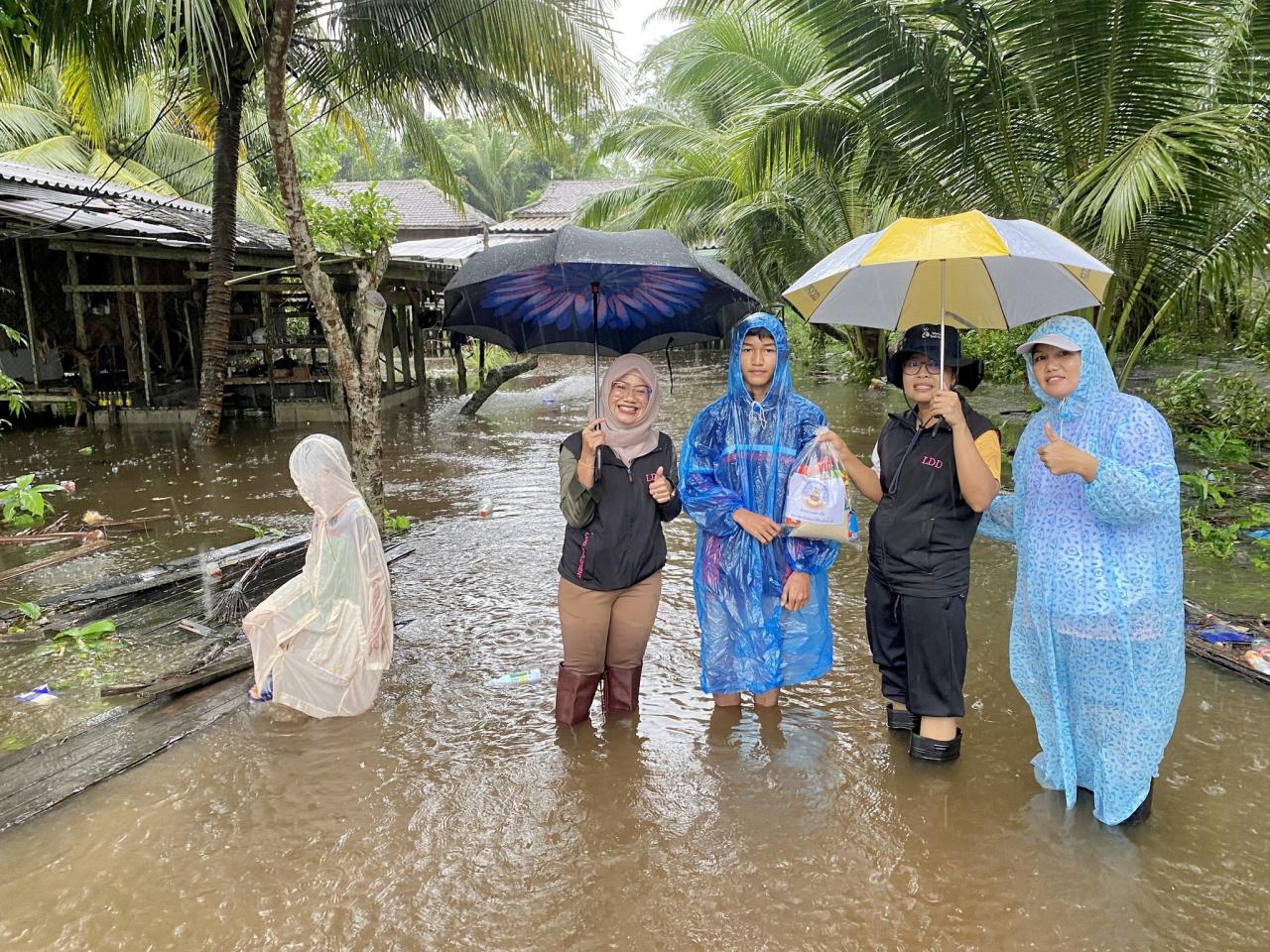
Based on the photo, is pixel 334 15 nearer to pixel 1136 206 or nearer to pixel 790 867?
pixel 1136 206

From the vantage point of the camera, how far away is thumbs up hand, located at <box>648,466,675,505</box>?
3.33 meters

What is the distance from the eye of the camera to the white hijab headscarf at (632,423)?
10.9 feet

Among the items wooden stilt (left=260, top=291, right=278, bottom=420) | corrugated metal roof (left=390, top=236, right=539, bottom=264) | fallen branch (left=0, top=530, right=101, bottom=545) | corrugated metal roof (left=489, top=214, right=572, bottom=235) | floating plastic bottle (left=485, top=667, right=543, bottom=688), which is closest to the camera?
floating plastic bottle (left=485, top=667, right=543, bottom=688)

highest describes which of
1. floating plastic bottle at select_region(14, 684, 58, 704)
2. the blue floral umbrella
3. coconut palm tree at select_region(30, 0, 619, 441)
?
coconut palm tree at select_region(30, 0, 619, 441)

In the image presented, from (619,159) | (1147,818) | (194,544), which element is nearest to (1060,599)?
(1147,818)

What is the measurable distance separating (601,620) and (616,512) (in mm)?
432

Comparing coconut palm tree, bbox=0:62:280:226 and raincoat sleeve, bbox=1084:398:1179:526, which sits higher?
coconut palm tree, bbox=0:62:280:226

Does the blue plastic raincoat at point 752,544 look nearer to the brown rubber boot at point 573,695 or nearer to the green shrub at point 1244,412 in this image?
the brown rubber boot at point 573,695

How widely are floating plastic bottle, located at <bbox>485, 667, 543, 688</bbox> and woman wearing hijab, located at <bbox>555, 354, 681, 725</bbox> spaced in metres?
0.76

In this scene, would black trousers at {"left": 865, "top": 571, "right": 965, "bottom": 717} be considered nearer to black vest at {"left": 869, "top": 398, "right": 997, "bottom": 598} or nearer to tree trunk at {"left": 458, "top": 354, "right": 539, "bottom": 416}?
black vest at {"left": 869, "top": 398, "right": 997, "bottom": 598}

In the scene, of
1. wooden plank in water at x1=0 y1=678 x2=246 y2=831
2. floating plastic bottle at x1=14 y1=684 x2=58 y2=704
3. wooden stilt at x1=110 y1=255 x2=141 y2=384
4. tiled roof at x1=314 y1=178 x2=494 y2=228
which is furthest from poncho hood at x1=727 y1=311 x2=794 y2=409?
tiled roof at x1=314 y1=178 x2=494 y2=228

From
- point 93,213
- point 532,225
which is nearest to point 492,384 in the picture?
point 93,213

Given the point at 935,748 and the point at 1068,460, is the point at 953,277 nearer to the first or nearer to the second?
the point at 1068,460

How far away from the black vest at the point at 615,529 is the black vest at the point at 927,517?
0.83 m
